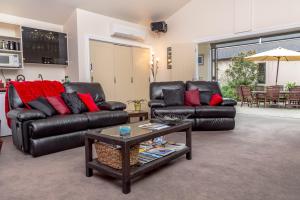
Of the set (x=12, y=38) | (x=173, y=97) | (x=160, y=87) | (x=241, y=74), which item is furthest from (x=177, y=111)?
(x=241, y=74)

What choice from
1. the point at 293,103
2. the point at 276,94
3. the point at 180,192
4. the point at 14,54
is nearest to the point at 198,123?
the point at 180,192

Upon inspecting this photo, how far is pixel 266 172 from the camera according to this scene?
7.20 feet

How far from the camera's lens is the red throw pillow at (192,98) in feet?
14.1

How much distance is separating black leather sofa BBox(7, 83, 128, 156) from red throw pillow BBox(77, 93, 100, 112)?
25cm

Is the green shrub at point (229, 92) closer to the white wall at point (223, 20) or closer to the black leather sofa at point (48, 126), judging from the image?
the white wall at point (223, 20)

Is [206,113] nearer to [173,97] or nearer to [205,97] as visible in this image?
[205,97]

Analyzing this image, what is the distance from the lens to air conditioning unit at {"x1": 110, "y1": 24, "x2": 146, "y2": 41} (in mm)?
5352

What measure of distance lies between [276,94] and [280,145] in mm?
4600

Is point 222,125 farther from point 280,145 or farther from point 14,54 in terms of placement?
point 14,54

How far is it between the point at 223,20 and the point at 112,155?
463cm

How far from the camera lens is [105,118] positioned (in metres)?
3.39

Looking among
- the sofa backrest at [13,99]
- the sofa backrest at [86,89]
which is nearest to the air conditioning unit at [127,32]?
the sofa backrest at [86,89]

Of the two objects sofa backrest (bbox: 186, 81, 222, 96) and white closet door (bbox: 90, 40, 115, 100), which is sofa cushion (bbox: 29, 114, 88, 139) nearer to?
white closet door (bbox: 90, 40, 115, 100)

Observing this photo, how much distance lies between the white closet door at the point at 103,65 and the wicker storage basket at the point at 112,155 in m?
3.30
